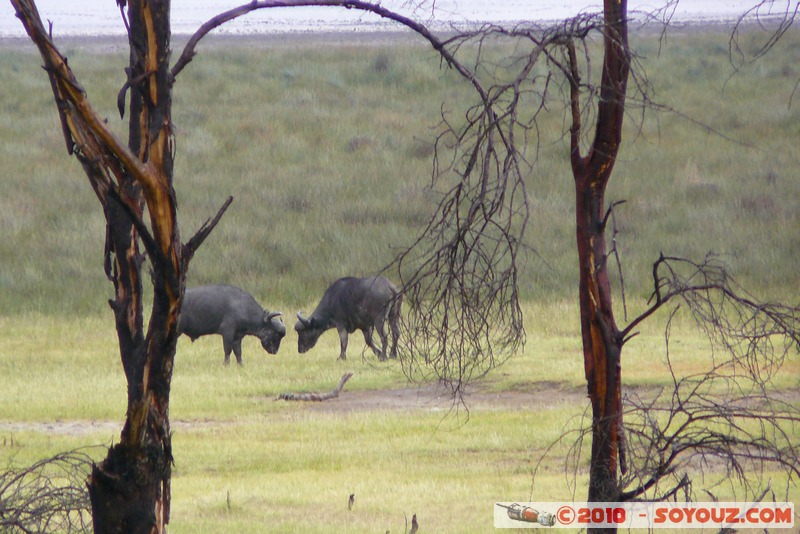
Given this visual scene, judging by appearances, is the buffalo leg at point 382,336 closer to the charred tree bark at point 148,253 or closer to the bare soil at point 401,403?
the bare soil at point 401,403

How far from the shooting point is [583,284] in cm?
568

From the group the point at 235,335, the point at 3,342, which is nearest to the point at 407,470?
the point at 235,335

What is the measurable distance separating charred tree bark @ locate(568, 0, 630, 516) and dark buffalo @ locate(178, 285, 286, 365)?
12.0 m

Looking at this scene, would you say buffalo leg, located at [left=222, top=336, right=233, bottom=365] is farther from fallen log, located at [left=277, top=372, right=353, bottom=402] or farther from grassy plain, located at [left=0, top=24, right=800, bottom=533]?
fallen log, located at [left=277, top=372, right=353, bottom=402]

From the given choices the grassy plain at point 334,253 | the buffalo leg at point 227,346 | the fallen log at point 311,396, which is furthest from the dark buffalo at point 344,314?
the fallen log at point 311,396

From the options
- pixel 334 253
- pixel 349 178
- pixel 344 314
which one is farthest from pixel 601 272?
pixel 349 178

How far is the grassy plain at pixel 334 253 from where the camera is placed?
10.1 m

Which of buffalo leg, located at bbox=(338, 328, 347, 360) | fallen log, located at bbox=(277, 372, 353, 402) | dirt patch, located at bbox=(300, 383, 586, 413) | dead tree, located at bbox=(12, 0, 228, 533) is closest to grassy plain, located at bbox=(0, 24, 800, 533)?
dirt patch, located at bbox=(300, 383, 586, 413)

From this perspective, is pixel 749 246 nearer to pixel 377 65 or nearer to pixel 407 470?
pixel 407 470

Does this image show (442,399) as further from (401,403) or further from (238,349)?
(238,349)

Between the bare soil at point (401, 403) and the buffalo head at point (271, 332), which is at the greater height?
the buffalo head at point (271, 332)

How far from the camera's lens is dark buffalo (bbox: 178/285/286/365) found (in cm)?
1731

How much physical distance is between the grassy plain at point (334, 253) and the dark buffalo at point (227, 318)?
0.44 m

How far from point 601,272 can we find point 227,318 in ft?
40.3
